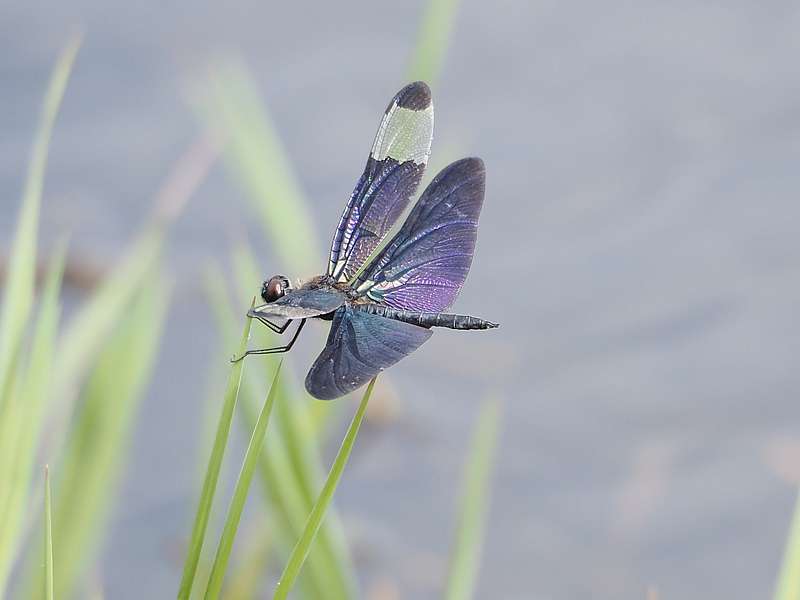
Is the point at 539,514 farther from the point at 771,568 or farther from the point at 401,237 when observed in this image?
the point at 401,237

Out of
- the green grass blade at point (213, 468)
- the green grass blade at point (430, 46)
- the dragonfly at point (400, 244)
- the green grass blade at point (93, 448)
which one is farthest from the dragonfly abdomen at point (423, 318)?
the green grass blade at point (93, 448)

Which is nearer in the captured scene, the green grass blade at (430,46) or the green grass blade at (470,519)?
the green grass blade at (470,519)

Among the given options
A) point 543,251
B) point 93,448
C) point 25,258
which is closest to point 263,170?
point 93,448

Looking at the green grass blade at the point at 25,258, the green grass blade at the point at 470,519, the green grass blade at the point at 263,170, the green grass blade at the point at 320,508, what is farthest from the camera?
the green grass blade at the point at 263,170

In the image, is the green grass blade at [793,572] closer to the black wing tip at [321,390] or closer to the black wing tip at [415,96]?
the black wing tip at [321,390]

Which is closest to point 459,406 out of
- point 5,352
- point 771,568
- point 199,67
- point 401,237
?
point 771,568

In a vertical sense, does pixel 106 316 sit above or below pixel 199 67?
below

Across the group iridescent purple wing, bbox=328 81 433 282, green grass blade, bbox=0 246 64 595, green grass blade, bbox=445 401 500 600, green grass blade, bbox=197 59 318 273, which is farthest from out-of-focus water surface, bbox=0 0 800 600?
green grass blade, bbox=0 246 64 595

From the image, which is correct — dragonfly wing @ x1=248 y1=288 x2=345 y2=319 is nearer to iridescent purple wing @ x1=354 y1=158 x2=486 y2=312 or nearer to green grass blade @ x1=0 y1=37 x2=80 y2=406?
iridescent purple wing @ x1=354 y1=158 x2=486 y2=312
